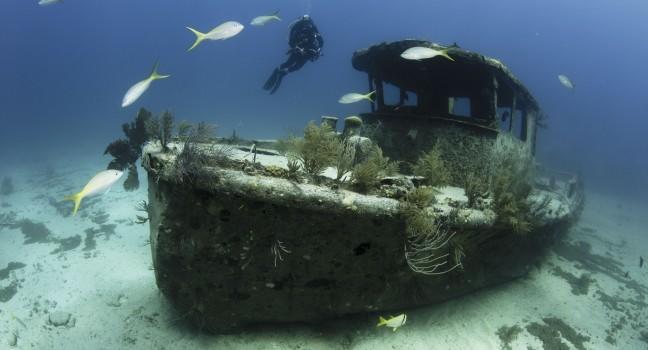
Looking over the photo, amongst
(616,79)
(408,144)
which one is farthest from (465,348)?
(616,79)

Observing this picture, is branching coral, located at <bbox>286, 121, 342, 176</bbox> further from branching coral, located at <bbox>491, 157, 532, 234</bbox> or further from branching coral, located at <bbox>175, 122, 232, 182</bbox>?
branching coral, located at <bbox>491, 157, 532, 234</bbox>

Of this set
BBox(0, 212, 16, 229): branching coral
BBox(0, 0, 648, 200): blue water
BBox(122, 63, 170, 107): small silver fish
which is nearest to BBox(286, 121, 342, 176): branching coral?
BBox(122, 63, 170, 107): small silver fish

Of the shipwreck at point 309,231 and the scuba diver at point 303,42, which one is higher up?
the scuba diver at point 303,42

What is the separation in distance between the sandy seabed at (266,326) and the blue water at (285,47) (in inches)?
3881

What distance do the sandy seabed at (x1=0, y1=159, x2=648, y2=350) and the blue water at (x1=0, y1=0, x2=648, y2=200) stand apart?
98585mm

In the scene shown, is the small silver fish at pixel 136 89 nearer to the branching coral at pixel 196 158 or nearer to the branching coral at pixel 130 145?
the branching coral at pixel 196 158

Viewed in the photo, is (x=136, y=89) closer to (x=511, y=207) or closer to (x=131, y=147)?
(x=131, y=147)

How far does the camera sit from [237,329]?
432cm

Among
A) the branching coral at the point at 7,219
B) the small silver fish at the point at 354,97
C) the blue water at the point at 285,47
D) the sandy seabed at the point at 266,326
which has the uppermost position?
the blue water at the point at 285,47

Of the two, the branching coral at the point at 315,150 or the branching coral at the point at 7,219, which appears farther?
the branching coral at the point at 7,219

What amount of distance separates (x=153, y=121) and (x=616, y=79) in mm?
187031

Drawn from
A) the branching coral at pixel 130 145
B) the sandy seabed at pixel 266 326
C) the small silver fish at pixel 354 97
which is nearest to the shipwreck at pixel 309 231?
the sandy seabed at pixel 266 326

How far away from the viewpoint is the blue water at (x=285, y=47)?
121 m

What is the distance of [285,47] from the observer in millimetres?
134500
